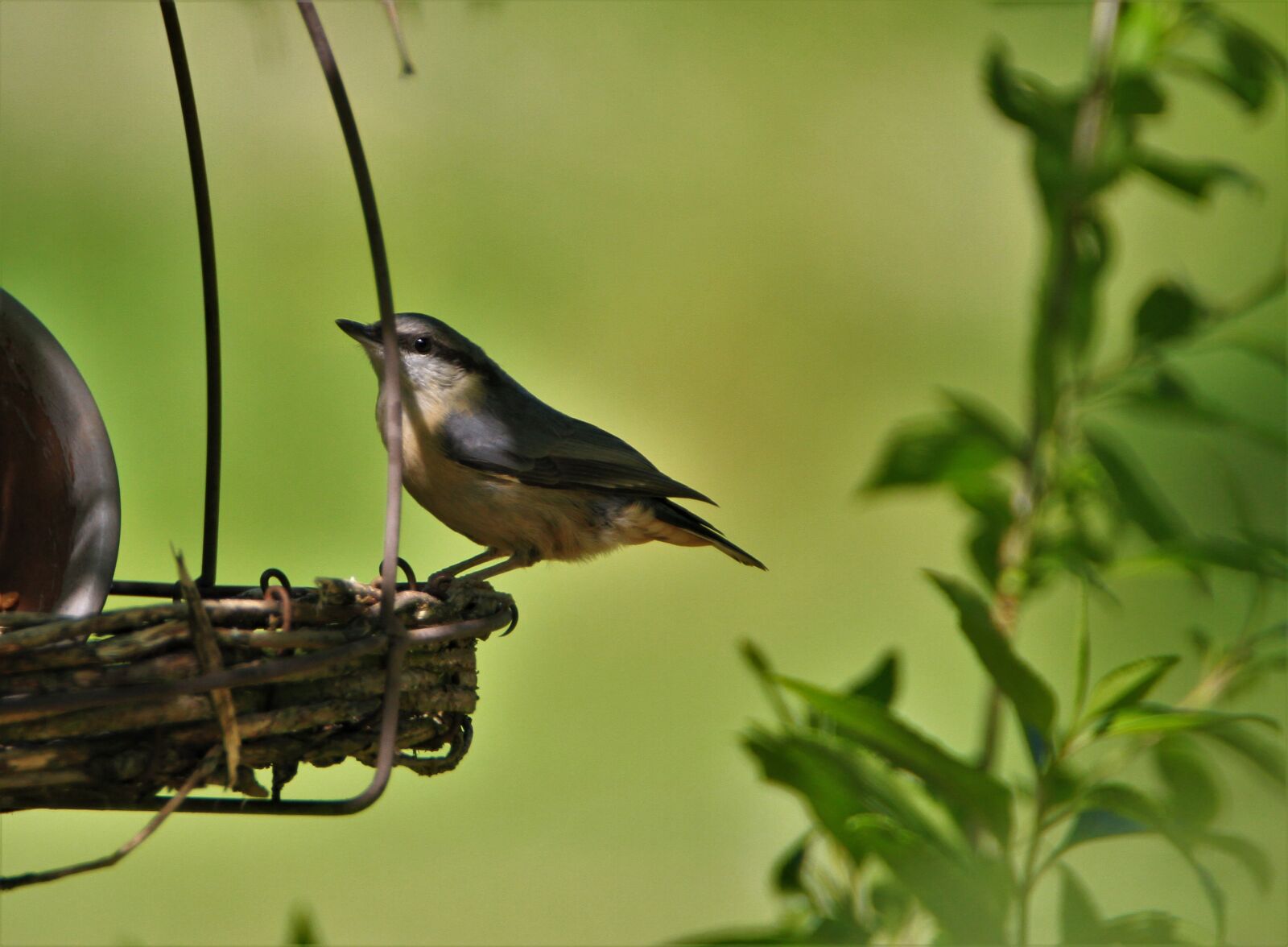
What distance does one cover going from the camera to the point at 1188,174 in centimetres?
161

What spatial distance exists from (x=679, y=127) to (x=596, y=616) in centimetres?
245

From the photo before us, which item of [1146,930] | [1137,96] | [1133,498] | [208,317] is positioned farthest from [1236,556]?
[208,317]

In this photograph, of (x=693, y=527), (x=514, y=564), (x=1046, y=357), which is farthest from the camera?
(x=693, y=527)

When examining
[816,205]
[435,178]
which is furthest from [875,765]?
[816,205]

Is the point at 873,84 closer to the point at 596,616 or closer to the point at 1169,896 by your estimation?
the point at 596,616

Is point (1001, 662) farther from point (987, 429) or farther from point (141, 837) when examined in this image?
point (141, 837)

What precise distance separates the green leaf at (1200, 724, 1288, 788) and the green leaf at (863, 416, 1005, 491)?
0.44 m

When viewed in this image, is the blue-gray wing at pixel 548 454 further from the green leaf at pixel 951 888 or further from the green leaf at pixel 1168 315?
the green leaf at pixel 951 888

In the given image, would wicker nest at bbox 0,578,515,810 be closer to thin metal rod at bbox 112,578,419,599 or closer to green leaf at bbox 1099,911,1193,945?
thin metal rod at bbox 112,578,419,599

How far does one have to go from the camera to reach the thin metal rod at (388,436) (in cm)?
131

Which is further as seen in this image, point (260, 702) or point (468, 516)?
point (468, 516)

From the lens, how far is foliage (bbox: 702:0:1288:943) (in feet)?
4.24

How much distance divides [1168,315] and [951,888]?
0.84 meters

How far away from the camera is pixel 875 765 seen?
1.45 m
